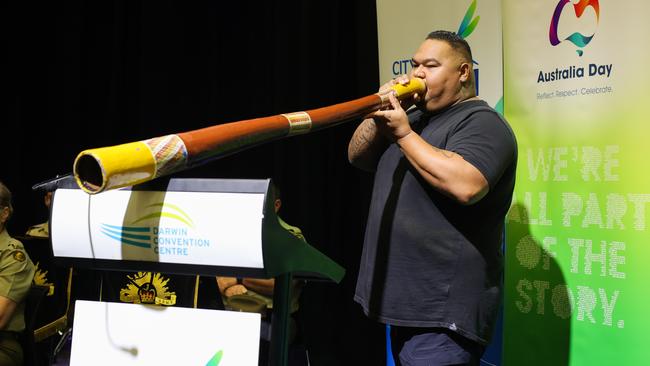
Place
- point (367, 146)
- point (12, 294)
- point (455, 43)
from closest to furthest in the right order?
1. point (455, 43)
2. point (367, 146)
3. point (12, 294)

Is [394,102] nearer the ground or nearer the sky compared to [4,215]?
nearer the sky

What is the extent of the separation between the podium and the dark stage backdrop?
2083 millimetres

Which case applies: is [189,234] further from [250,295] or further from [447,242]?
[250,295]

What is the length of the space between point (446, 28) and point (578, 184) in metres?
0.83

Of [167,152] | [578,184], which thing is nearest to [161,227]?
[167,152]

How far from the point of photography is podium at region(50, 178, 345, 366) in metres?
1.03

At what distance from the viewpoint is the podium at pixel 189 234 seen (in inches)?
40.6

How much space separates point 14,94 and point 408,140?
2980 millimetres

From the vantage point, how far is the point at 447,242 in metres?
1.62

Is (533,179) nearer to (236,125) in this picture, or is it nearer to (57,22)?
(236,125)

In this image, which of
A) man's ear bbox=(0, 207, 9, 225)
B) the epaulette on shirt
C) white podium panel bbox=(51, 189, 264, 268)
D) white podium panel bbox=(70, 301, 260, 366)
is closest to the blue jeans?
white podium panel bbox=(70, 301, 260, 366)

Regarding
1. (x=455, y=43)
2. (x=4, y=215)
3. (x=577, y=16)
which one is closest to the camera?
(x=455, y=43)

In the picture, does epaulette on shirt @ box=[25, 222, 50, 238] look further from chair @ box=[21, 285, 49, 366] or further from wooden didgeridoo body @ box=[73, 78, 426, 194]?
wooden didgeridoo body @ box=[73, 78, 426, 194]

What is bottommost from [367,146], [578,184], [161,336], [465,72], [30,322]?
[30,322]
